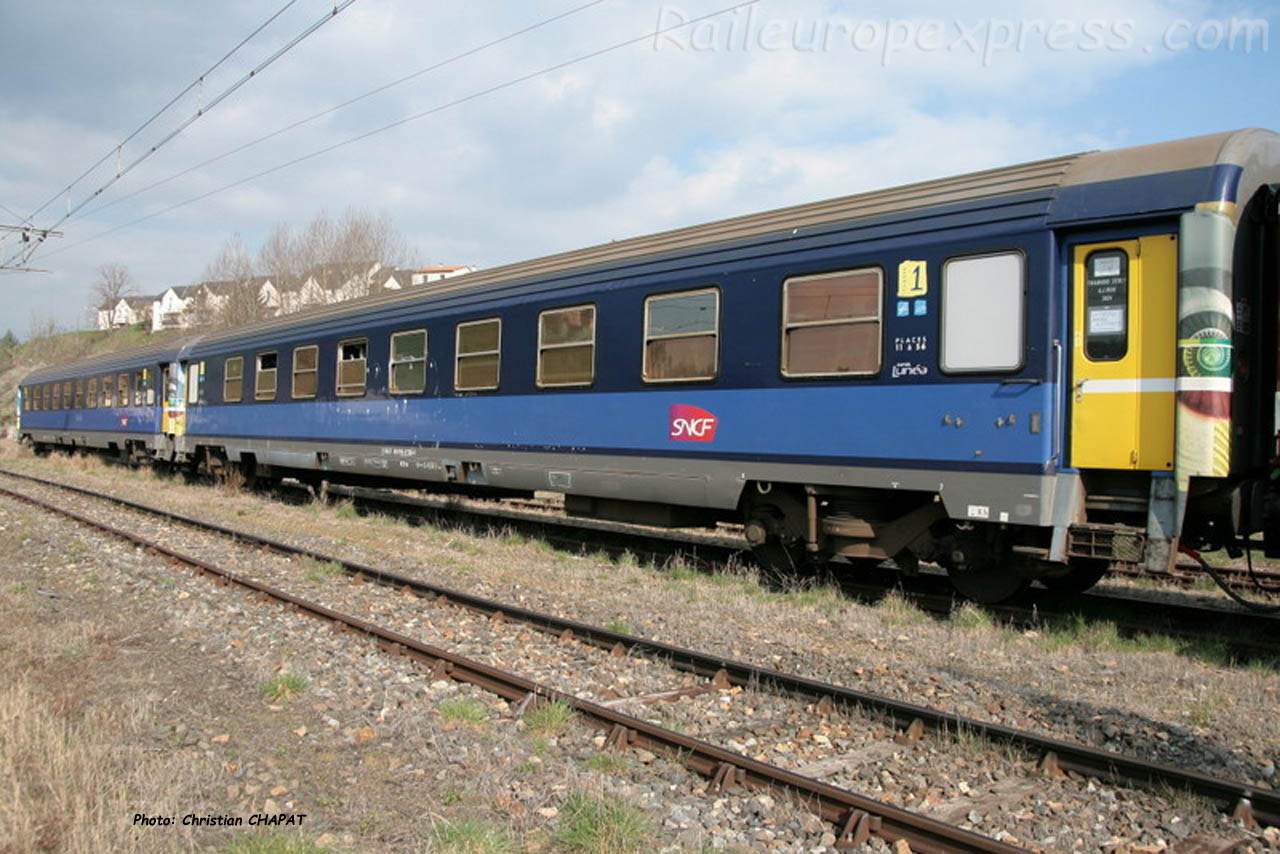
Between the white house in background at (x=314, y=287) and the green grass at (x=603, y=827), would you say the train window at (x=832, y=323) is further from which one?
the white house in background at (x=314, y=287)

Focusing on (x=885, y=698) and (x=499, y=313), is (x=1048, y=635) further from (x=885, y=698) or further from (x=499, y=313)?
(x=499, y=313)

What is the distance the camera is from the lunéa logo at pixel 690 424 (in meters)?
9.01

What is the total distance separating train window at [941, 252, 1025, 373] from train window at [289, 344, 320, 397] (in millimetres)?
11254

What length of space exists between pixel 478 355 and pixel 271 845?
882 centimetres

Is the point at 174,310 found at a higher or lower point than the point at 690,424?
higher

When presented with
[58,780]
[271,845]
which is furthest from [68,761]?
[271,845]

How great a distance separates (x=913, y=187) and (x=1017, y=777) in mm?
5144

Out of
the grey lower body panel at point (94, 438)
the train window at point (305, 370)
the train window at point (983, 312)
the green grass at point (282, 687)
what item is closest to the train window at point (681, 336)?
the train window at point (983, 312)

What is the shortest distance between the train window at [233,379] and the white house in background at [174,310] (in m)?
42.9

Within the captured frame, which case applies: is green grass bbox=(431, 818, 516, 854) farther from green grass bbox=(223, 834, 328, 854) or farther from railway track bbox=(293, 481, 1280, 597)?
railway track bbox=(293, 481, 1280, 597)

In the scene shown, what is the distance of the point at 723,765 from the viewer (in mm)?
4336

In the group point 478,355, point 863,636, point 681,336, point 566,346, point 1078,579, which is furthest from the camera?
point 478,355

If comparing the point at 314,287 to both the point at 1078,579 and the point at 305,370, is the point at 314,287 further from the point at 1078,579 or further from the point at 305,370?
the point at 1078,579

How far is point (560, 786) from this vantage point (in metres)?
4.29
